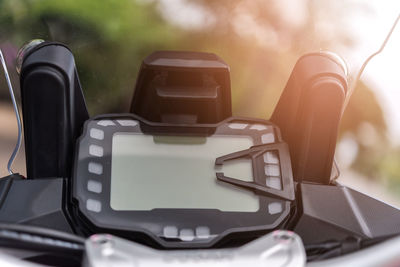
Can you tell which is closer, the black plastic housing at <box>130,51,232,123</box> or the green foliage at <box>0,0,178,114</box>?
the black plastic housing at <box>130,51,232,123</box>

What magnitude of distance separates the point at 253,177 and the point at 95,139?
28 centimetres

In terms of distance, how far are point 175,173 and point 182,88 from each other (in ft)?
0.58

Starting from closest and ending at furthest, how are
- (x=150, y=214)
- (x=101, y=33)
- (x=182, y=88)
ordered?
(x=150, y=214) < (x=182, y=88) < (x=101, y=33)

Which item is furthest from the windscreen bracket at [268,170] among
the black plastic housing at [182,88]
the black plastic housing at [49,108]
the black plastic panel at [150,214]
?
the black plastic housing at [49,108]

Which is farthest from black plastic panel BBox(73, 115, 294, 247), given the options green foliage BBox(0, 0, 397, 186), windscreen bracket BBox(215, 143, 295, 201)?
green foliage BBox(0, 0, 397, 186)

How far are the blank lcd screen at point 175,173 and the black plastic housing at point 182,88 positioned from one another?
6 cm

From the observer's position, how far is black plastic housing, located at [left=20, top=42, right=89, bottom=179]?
3.39 ft

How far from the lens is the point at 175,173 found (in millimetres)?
1066

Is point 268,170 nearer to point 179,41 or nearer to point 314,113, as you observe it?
point 314,113

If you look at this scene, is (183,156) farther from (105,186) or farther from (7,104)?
(7,104)

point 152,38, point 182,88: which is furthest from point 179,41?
point 182,88

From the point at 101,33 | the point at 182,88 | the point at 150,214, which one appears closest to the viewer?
the point at 150,214

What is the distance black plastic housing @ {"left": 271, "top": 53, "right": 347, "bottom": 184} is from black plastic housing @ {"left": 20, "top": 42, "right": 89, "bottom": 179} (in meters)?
0.40

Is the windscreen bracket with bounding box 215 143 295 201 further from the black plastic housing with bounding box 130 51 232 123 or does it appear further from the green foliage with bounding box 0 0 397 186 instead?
the green foliage with bounding box 0 0 397 186
